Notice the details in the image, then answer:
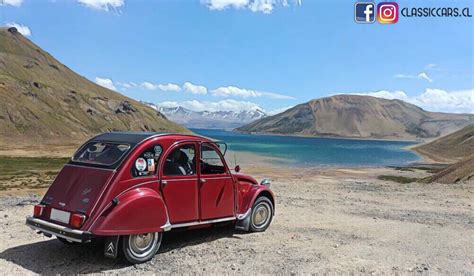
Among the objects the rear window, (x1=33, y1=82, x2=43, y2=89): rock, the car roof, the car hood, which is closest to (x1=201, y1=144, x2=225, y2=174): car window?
the car hood

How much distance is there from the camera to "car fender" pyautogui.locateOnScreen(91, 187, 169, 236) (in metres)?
7.08

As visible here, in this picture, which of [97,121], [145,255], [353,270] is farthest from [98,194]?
[97,121]

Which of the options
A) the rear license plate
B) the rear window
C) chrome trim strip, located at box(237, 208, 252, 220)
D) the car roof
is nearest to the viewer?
the rear license plate

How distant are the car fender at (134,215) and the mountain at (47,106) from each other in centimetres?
7781

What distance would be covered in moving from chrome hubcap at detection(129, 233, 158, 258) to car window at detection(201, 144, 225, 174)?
1.83 m

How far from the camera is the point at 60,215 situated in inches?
296

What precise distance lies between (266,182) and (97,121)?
11293cm

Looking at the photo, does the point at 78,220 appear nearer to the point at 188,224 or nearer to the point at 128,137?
the point at 128,137

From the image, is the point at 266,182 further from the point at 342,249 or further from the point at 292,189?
the point at 292,189

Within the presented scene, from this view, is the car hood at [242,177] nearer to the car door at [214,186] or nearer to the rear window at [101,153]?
the car door at [214,186]

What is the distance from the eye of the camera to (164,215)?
25.8 ft

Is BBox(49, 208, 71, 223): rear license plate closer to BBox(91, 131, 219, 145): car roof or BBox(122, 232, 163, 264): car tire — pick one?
BBox(122, 232, 163, 264): car tire

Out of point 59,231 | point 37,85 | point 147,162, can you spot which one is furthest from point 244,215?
point 37,85

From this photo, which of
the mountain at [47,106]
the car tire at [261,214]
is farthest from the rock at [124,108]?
the car tire at [261,214]
